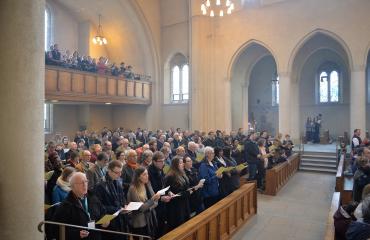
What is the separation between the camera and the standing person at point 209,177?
613 cm

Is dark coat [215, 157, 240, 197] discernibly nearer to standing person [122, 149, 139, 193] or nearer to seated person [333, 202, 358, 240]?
standing person [122, 149, 139, 193]

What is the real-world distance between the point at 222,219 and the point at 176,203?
1.03 m

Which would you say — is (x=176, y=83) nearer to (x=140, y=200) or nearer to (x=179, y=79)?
(x=179, y=79)

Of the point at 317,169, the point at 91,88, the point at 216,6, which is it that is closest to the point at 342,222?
the point at 317,169

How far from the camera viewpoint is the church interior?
3.10 meters

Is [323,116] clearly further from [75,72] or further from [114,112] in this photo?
Answer: [75,72]

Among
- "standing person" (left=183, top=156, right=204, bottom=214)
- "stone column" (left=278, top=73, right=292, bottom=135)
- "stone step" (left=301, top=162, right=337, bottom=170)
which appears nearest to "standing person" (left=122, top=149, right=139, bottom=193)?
"standing person" (left=183, top=156, right=204, bottom=214)

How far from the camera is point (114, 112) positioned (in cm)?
2141

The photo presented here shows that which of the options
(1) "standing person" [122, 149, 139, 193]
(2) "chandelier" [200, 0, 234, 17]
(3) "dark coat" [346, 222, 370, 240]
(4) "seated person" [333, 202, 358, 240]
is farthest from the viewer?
(2) "chandelier" [200, 0, 234, 17]

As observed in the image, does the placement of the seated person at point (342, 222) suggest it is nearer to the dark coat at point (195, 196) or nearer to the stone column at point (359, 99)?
the dark coat at point (195, 196)

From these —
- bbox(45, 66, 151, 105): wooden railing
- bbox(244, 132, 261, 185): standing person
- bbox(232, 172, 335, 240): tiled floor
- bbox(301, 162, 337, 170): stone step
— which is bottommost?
bbox(232, 172, 335, 240): tiled floor

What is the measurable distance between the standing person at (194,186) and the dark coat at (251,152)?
12.8ft

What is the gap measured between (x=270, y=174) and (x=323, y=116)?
541 inches

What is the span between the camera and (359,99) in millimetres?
14727
